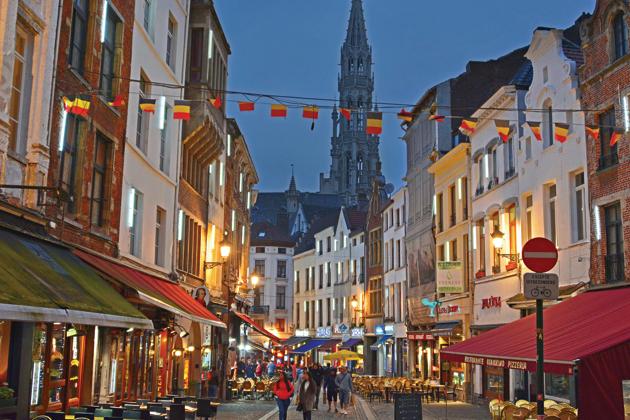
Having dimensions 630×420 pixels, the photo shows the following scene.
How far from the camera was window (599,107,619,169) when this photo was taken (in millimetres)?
19891

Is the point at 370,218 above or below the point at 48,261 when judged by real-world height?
above

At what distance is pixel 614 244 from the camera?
19.7 meters

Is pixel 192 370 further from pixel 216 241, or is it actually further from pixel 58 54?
pixel 58 54

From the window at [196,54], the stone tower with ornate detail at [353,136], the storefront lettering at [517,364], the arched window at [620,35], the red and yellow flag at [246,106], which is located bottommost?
the storefront lettering at [517,364]

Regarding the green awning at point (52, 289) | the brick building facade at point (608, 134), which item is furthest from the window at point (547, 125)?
the green awning at point (52, 289)

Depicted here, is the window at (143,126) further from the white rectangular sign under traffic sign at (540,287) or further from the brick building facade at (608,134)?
the white rectangular sign under traffic sign at (540,287)

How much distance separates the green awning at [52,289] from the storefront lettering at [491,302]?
657 inches

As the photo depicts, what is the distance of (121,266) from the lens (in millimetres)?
18781

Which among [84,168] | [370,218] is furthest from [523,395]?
[370,218]

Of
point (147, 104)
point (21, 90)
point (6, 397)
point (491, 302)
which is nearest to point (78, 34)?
point (147, 104)

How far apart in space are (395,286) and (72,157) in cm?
3318

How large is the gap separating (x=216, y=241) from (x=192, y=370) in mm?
6924

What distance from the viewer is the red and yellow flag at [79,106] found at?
48.4ft

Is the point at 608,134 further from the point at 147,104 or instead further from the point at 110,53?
the point at 110,53
